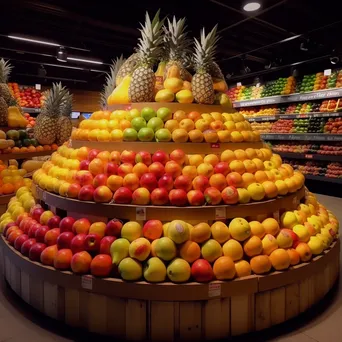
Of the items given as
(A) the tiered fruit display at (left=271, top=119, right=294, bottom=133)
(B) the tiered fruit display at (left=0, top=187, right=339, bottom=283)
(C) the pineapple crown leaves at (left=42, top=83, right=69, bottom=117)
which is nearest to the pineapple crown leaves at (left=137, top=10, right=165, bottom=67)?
(B) the tiered fruit display at (left=0, top=187, right=339, bottom=283)

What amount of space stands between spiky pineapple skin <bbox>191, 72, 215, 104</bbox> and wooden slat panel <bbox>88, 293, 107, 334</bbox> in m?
1.79

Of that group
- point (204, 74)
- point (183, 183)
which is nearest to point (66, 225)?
point (183, 183)

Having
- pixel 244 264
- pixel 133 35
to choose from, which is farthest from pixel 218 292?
pixel 133 35

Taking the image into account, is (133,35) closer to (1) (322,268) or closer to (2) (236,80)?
(2) (236,80)

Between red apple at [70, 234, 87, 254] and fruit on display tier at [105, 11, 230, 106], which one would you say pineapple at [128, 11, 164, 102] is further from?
red apple at [70, 234, 87, 254]

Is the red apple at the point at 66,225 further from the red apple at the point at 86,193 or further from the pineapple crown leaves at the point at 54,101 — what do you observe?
the pineapple crown leaves at the point at 54,101

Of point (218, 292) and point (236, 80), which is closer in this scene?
point (218, 292)

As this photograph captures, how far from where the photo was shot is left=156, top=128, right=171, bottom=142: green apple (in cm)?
254

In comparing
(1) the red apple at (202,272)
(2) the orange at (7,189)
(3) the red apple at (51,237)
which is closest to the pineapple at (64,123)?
(2) the orange at (7,189)

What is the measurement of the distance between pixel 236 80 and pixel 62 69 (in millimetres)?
6309

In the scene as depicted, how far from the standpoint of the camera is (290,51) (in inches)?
363

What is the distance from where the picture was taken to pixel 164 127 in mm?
2650

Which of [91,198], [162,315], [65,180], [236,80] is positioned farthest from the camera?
[236,80]

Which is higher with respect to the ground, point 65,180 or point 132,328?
point 65,180
